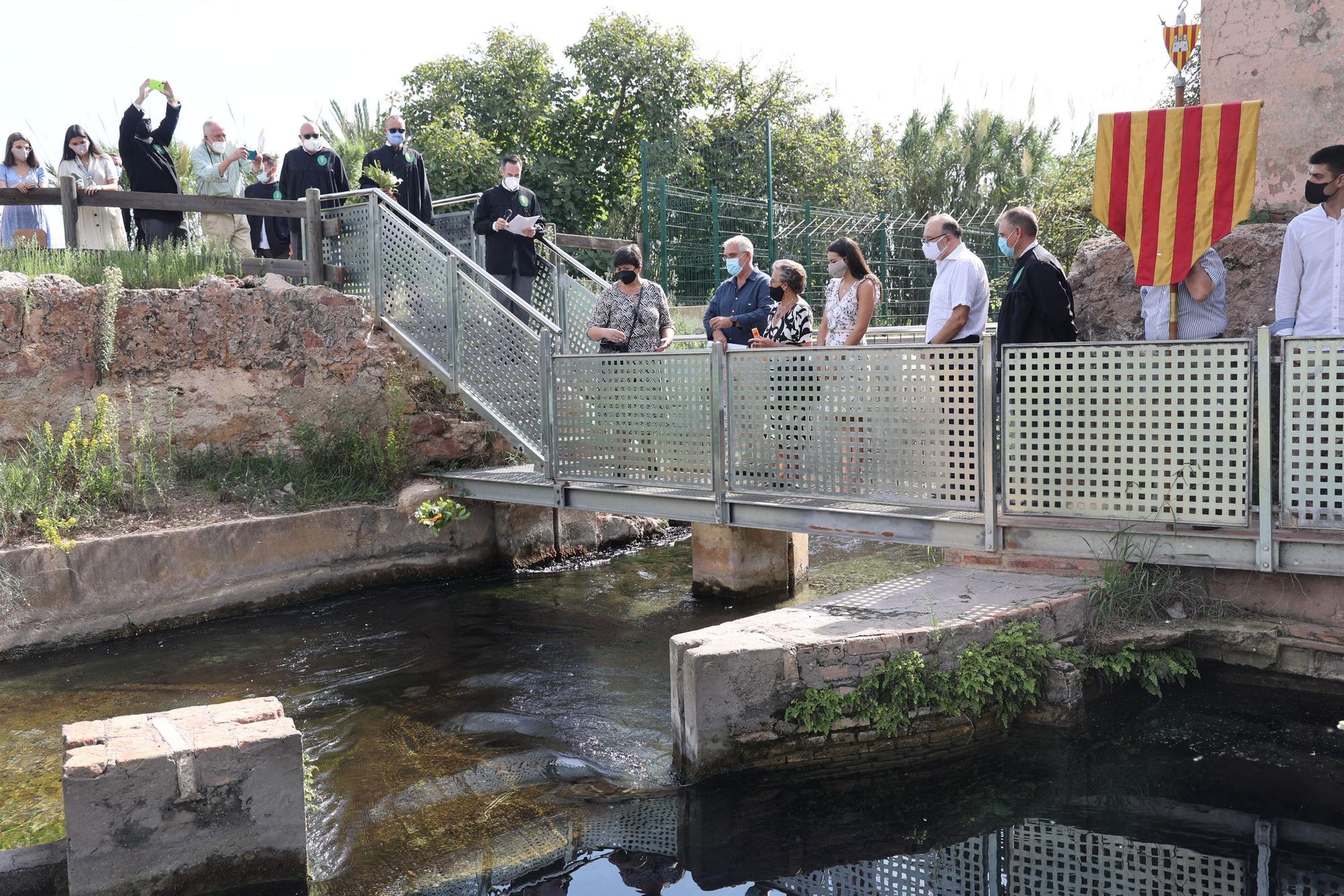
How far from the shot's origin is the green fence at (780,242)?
584 inches

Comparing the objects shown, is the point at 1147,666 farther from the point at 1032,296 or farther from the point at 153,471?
the point at 153,471

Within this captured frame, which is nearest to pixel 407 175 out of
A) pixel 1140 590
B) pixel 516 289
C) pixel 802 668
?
pixel 516 289

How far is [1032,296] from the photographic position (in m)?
6.04

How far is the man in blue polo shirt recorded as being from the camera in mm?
7637

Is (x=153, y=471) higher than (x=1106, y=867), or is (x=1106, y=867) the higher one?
(x=153, y=471)

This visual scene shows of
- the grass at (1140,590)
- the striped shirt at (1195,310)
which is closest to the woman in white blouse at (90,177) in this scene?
the striped shirt at (1195,310)

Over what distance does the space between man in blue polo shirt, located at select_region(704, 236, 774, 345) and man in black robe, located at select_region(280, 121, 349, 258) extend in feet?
15.4

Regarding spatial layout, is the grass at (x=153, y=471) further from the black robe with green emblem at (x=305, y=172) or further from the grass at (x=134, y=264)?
the black robe with green emblem at (x=305, y=172)

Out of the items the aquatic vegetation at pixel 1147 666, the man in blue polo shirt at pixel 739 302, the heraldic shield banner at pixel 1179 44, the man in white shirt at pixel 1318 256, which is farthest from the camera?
the heraldic shield banner at pixel 1179 44

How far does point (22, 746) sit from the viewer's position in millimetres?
5750

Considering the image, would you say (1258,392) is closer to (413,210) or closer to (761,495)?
(761,495)

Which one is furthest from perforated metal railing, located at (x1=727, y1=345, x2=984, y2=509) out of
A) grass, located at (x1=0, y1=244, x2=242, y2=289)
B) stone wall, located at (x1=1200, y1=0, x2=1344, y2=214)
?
grass, located at (x1=0, y1=244, x2=242, y2=289)

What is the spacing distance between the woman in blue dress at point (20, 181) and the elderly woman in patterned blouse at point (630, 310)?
212 inches

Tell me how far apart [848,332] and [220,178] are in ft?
24.0
